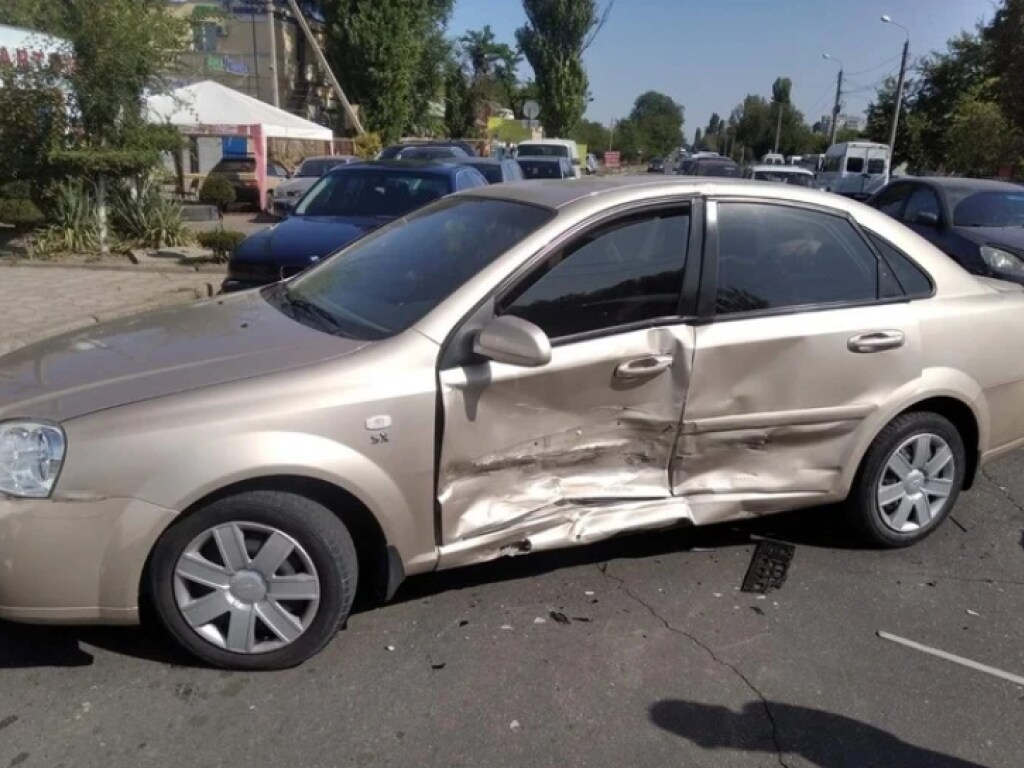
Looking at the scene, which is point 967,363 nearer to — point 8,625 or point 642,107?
point 8,625

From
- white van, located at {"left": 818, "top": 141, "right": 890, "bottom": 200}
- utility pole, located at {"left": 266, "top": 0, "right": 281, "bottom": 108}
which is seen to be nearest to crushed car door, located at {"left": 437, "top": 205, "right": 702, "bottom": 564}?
white van, located at {"left": 818, "top": 141, "right": 890, "bottom": 200}


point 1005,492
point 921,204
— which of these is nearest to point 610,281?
point 1005,492

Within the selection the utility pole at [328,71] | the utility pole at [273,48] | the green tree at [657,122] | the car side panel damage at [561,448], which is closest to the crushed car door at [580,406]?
the car side panel damage at [561,448]

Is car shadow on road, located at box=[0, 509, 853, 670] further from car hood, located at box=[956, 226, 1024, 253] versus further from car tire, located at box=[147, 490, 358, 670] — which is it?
car hood, located at box=[956, 226, 1024, 253]

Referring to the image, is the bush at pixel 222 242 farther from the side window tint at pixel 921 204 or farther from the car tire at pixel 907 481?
the car tire at pixel 907 481

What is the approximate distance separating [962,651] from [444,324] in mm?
2226

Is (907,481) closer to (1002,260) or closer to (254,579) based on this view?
(254,579)

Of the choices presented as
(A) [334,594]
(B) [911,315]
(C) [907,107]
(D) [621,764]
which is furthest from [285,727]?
(C) [907,107]

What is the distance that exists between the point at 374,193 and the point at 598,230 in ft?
17.3

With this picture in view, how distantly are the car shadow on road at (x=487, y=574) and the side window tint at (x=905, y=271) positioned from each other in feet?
3.56

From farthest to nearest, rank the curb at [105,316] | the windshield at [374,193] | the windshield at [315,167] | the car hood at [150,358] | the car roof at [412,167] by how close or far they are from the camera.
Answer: the windshield at [315,167] < the car roof at [412,167] < the windshield at [374,193] < the curb at [105,316] < the car hood at [150,358]

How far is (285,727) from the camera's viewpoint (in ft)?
8.75

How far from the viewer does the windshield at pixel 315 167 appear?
20.8 metres

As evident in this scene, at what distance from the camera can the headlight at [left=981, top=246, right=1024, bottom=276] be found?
841cm
